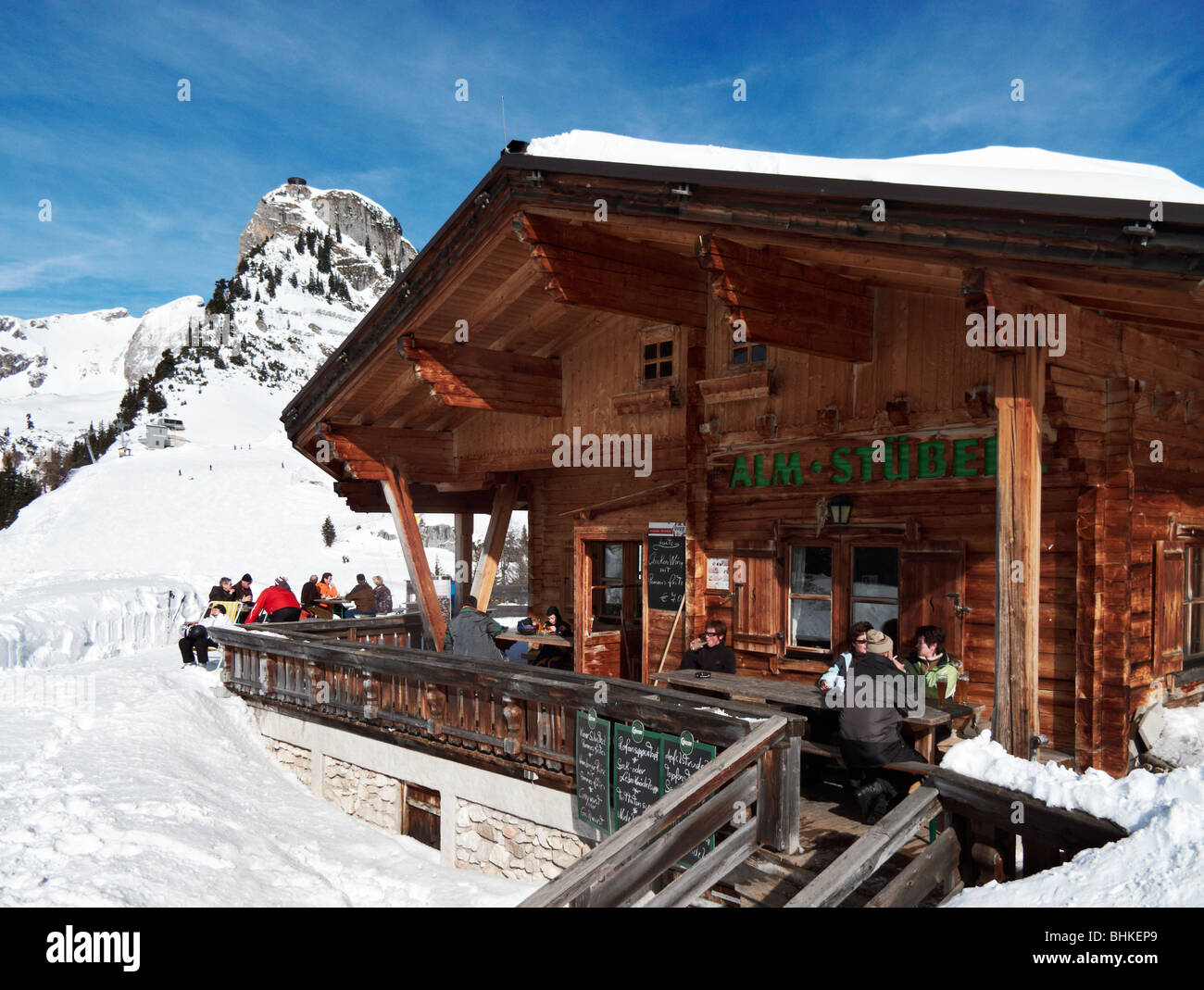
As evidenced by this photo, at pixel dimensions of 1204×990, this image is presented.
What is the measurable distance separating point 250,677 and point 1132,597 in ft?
36.4

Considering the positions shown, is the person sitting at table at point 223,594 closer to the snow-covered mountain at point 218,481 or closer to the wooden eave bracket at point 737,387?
the snow-covered mountain at point 218,481

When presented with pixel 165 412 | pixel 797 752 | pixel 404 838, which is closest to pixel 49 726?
pixel 404 838

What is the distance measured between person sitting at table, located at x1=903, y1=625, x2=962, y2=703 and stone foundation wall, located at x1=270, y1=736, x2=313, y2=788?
26.1 feet

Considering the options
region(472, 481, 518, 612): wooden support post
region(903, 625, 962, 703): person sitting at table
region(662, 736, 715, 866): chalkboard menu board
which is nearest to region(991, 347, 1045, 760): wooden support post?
region(903, 625, 962, 703): person sitting at table

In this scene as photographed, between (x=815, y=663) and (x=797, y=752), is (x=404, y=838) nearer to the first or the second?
Answer: (x=815, y=663)

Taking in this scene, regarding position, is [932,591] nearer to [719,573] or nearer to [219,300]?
[719,573]

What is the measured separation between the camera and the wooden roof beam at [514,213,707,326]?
7848 millimetres

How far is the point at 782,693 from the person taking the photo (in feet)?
23.8

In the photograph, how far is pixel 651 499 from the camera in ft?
33.8

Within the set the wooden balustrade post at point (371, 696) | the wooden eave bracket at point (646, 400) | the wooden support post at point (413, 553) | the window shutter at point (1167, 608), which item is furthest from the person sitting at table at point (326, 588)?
the window shutter at point (1167, 608)

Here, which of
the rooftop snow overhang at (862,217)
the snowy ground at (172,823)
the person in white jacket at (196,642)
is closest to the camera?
the rooftop snow overhang at (862,217)

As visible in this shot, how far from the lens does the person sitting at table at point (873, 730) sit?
19.9 ft

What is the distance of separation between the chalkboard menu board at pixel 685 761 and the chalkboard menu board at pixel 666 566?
3.74m
